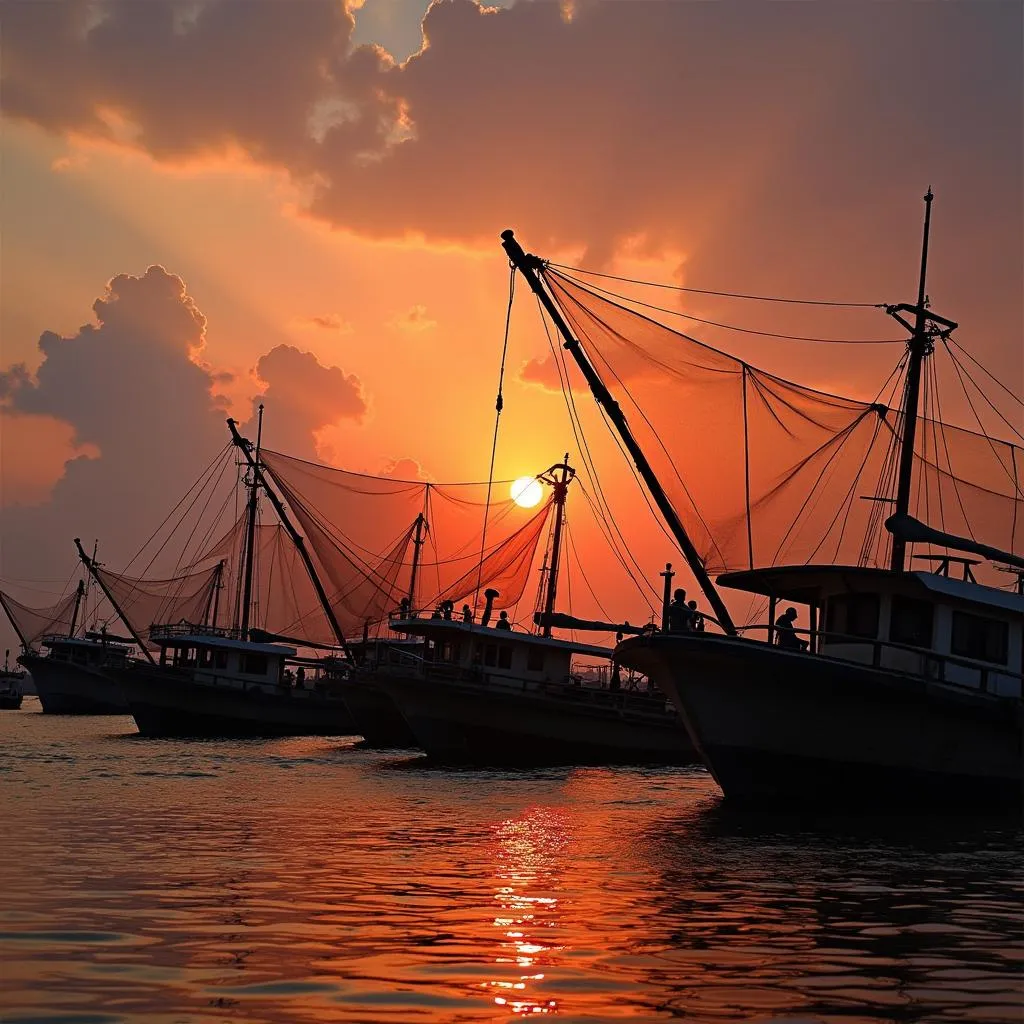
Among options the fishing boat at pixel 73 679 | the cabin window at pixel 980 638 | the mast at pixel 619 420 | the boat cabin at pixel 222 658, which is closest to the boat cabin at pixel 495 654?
the mast at pixel 619 420

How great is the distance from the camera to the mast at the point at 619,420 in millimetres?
34688

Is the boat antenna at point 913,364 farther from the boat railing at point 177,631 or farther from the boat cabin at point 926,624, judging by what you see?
the boat railing at point 177,631

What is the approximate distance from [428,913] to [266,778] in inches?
879

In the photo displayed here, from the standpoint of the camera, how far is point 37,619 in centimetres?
13000

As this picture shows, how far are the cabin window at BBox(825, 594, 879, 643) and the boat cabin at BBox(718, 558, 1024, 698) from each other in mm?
22

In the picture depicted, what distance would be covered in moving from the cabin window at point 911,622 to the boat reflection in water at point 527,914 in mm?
9320

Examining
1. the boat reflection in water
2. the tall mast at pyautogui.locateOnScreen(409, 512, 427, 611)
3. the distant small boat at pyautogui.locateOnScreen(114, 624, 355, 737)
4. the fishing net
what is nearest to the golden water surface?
the boat reflection in water

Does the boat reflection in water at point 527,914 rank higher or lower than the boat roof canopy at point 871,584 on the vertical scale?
lower

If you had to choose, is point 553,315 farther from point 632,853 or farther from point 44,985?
point 44,985

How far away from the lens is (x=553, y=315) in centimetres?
3572

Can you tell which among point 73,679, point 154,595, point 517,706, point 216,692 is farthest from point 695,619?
point 73,679

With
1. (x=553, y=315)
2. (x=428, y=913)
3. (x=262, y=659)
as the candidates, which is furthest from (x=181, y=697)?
(x=428, y=913)

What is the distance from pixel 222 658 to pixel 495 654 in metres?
23.9

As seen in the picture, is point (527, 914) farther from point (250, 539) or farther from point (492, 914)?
point (250, 539)
